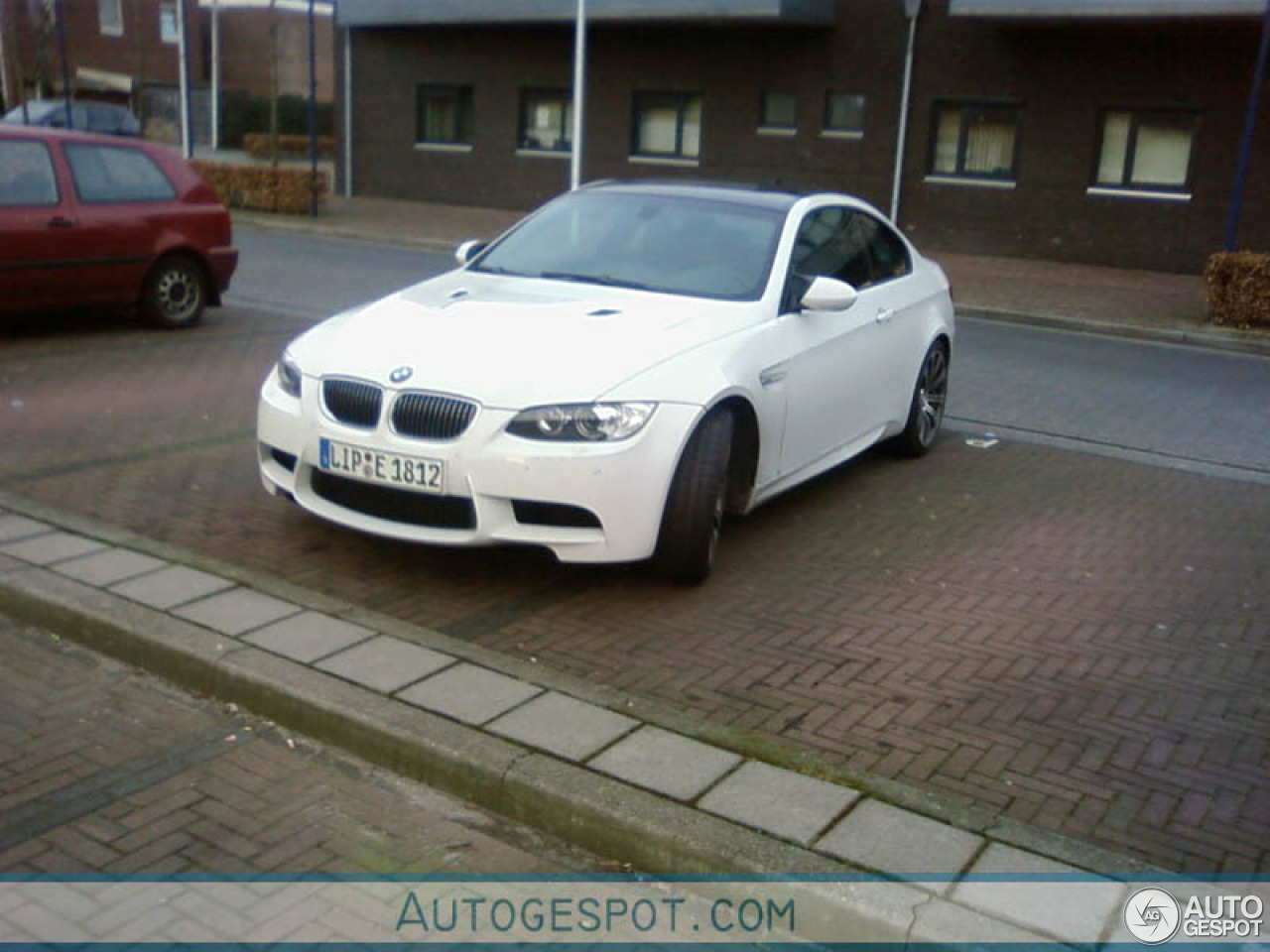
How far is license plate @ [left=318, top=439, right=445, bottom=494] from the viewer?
5043mm

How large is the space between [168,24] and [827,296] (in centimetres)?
5238

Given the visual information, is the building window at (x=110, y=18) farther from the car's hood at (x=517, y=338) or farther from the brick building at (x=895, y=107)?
the car's hood at (x=517, y=338)

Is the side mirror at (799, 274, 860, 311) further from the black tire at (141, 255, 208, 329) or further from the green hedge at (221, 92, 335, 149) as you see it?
the green hedge at (221, 92, 335, 149)

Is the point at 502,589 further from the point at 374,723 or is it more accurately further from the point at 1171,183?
the point at 1171,183

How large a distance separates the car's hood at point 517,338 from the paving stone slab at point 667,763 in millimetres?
1508

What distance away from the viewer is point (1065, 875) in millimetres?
3395

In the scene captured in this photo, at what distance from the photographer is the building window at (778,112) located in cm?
2306

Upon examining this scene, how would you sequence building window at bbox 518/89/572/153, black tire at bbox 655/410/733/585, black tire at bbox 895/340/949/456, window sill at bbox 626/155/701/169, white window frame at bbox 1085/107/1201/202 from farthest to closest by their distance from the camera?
1. building window at bbox 518/89/572/153
2. window sill at bbox 626/155/701/169
3. white window frame at bbox 1085/107/1201/202
4. black tire at bbox 895/340/949/456
5. black tire at bbox 655/410/733/585

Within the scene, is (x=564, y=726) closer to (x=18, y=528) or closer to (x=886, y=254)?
(x=18, y=528)

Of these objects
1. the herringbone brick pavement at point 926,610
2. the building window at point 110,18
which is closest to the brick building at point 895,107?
A: the herringbone brick pavement at point 926,610

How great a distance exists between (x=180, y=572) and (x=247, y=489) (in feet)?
4.70

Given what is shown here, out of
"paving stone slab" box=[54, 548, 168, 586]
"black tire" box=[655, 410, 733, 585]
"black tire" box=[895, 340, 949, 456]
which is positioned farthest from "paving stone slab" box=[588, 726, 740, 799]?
"black tire" box=[895, 340, 949, 456]

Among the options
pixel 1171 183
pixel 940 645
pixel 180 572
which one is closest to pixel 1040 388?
pixel 940 645

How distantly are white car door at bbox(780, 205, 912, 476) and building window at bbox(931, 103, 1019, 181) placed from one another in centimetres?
1466
